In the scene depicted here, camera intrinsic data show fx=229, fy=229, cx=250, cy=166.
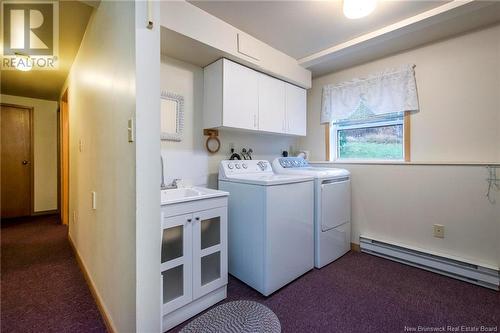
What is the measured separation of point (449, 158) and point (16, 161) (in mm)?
6057

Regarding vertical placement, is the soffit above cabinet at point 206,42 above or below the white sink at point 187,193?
above

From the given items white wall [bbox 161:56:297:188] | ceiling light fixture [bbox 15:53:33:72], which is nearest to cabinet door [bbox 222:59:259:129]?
white wall [bbox 161:56:297:188]

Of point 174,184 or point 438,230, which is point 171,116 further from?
point 438,230

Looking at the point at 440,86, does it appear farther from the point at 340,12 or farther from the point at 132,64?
the point at 132,64

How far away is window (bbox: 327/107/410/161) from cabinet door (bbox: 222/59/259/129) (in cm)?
122

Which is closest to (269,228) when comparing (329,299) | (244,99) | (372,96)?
(329,299)

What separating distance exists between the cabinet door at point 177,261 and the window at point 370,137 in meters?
2.17

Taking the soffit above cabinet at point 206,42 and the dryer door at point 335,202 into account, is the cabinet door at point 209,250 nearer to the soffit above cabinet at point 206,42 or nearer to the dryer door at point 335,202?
the dryer door at point 335,202

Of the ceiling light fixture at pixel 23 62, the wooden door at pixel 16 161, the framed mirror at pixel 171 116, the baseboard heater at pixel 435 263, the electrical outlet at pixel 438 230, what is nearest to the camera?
the baseboard heater at pixel 435 263

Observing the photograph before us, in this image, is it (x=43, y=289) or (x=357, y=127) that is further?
(x=357, y=127)

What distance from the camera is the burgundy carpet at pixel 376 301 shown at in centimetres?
147

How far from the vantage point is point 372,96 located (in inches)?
101

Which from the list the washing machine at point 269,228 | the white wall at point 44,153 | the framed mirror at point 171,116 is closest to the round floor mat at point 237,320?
the washing machine at point 269,228

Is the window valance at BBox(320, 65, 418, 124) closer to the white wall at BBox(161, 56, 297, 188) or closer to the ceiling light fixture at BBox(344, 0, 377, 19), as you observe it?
the ceiling light fixture at BBox(344, 0, 377, 19)
